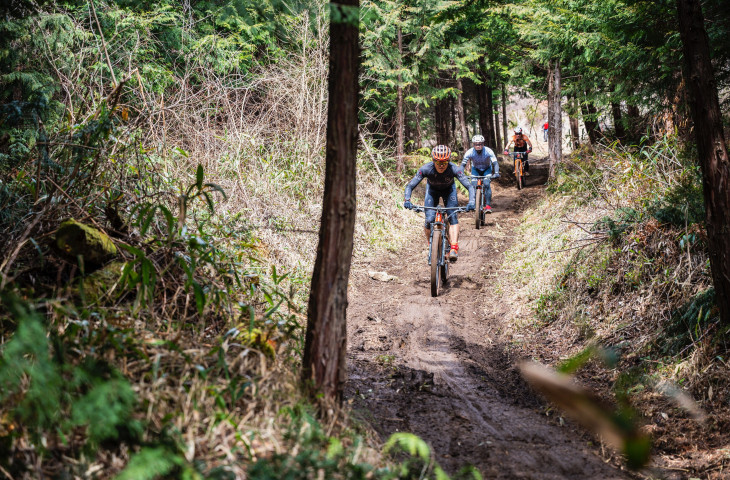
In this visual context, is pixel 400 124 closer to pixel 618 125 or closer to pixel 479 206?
pixel 479 206

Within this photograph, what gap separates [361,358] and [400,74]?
12.8 meters

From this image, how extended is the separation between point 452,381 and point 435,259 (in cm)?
332

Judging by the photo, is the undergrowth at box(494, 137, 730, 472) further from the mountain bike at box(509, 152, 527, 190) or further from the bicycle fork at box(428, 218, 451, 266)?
the mountain bike at box(509, 152, 527, 190)

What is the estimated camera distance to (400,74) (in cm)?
1716

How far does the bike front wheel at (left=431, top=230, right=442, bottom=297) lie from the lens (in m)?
9.02

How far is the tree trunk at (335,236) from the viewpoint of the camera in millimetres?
3545

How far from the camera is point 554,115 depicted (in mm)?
17406

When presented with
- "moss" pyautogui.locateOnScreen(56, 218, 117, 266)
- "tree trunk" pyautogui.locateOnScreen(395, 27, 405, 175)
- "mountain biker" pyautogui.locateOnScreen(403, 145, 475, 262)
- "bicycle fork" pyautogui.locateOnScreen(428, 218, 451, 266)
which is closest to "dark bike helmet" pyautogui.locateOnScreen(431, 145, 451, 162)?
"mountain biker" pyautogui.locateOnScreen(403, 145, 475, 262)

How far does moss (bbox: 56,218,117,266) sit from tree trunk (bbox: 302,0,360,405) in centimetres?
191

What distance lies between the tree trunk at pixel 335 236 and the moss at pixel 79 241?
1.91 m

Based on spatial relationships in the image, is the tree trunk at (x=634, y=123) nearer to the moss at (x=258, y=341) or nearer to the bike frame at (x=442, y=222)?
the bike frame at (x=442, y=222)

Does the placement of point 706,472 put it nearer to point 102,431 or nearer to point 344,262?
point 344,262

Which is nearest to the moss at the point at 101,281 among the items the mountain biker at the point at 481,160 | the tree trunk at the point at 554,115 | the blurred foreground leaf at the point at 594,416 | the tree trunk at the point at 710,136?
the blurred foreground leaf at the point at 594,416

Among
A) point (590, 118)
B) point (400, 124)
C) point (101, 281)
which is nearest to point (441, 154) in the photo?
point (590, 118)
